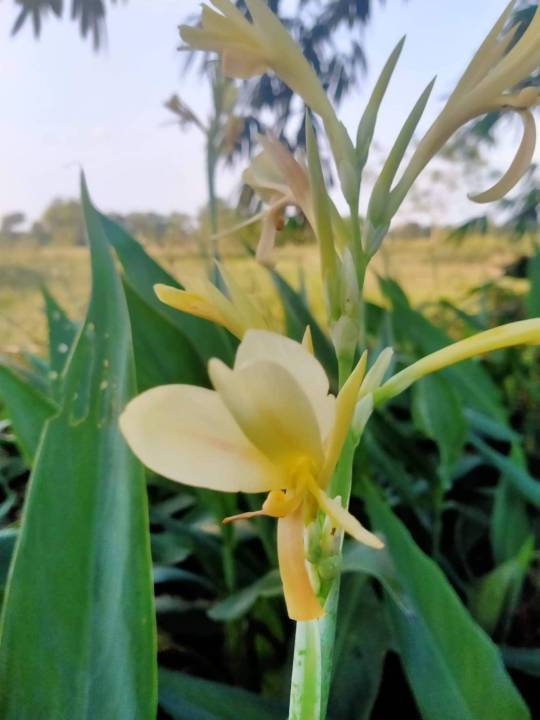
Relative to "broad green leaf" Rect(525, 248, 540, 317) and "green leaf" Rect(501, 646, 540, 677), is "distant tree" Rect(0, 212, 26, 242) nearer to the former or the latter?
"broad green leaf" Rect(525, 248, 540, 317)

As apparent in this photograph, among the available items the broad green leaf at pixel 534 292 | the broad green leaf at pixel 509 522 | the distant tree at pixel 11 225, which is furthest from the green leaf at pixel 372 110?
the distant tree at pixel 11 225

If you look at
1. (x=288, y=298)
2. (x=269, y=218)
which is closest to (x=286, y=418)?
(x=269, y=218)

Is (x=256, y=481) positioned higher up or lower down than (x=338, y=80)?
lower down

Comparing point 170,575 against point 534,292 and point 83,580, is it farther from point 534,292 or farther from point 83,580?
point 534,292

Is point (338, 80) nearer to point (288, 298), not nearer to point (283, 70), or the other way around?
point (288, 298)

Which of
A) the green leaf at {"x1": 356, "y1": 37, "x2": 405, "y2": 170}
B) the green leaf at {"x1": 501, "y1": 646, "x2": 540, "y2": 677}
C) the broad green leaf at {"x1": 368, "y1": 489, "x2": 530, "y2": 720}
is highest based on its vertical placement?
the green leaf at {"x1": 356, "y1": 37, "x2": 405, "y2": 170}

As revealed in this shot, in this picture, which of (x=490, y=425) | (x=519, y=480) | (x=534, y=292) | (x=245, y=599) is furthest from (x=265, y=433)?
(x=534, y=292)

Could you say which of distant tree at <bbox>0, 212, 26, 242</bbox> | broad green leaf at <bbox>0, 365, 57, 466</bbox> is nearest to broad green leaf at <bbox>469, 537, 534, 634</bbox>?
broad green leaf at <bbox>0, 365, 57, 466</bbox>
